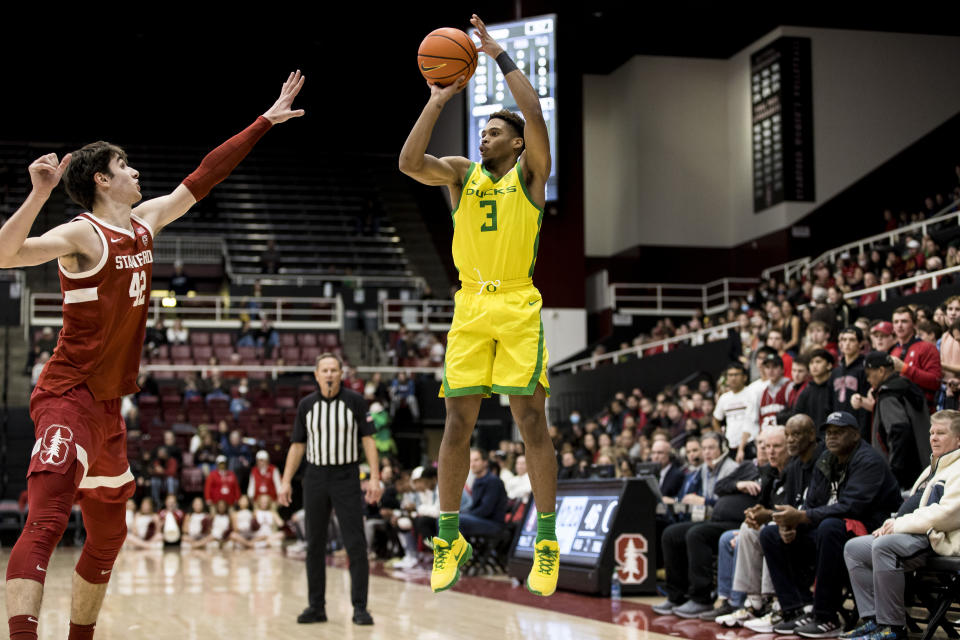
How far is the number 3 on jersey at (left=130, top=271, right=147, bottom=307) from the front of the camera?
502 cm

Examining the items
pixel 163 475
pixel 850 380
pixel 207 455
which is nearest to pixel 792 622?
pixel 850 380

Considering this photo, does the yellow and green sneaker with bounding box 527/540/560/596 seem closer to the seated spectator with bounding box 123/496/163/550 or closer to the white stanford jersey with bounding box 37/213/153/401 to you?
the white stanford jersey with bounding box 37/213/153/401

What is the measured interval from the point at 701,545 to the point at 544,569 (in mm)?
4017

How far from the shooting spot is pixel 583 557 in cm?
1049

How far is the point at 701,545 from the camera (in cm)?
891

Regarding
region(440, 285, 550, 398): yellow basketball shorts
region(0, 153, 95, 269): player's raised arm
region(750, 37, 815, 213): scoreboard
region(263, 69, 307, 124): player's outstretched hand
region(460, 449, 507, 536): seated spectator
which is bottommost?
region(460, 449, 507, 536): seated spectator

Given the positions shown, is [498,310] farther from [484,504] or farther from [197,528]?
[197,528]

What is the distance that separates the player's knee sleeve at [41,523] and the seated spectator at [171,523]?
1416cm

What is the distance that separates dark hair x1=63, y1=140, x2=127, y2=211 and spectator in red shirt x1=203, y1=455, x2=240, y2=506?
46.3 feet

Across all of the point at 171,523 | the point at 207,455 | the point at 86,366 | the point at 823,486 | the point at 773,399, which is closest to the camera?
the point at 86,366

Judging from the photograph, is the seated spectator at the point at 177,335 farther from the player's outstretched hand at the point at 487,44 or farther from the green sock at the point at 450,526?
the player's outstretched hand at the point at 487,44

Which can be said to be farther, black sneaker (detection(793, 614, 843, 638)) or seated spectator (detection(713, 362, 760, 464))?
seated spectator (detection(713, 362, 760, 464))

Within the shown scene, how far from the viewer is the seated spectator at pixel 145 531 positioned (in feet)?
59.7

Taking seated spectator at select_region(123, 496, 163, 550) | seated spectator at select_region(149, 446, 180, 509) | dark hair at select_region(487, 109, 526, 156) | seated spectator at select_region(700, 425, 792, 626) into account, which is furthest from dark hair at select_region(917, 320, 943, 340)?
seated spectator at select_region(149, 446, 180, 509)
